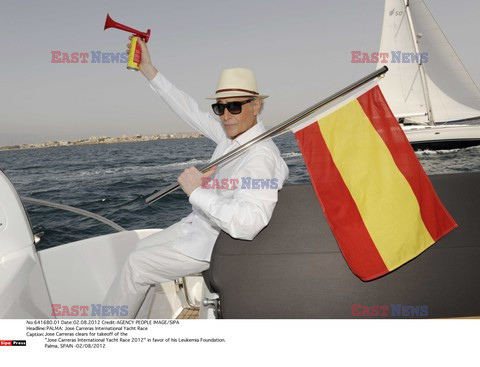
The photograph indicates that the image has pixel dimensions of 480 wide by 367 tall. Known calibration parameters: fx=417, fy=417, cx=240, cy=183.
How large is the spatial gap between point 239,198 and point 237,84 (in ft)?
2.74

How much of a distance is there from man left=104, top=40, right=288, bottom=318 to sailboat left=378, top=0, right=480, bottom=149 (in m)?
26.5

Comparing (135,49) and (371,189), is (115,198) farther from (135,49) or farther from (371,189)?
(371,189)

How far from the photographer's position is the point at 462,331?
1150mm

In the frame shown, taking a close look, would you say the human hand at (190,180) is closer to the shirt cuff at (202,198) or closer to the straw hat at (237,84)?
the shirt cuff at (202,198)

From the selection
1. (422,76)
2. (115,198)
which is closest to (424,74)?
(422,76)

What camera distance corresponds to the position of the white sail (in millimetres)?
27891

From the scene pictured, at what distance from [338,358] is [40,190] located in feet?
68.6

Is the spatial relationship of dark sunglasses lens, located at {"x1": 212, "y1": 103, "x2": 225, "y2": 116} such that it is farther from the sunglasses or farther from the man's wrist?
the man's wrist

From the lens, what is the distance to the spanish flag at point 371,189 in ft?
5.31

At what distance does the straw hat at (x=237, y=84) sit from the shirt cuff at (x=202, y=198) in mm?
660

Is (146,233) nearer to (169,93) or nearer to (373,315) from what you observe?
(169,93)

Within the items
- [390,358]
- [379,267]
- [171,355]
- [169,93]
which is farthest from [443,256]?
[169,93]

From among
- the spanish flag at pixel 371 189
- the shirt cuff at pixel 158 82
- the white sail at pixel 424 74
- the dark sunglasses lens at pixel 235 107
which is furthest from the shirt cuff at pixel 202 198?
the white sail at pixel 424 74

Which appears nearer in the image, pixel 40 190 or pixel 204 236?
pixel 204 236
